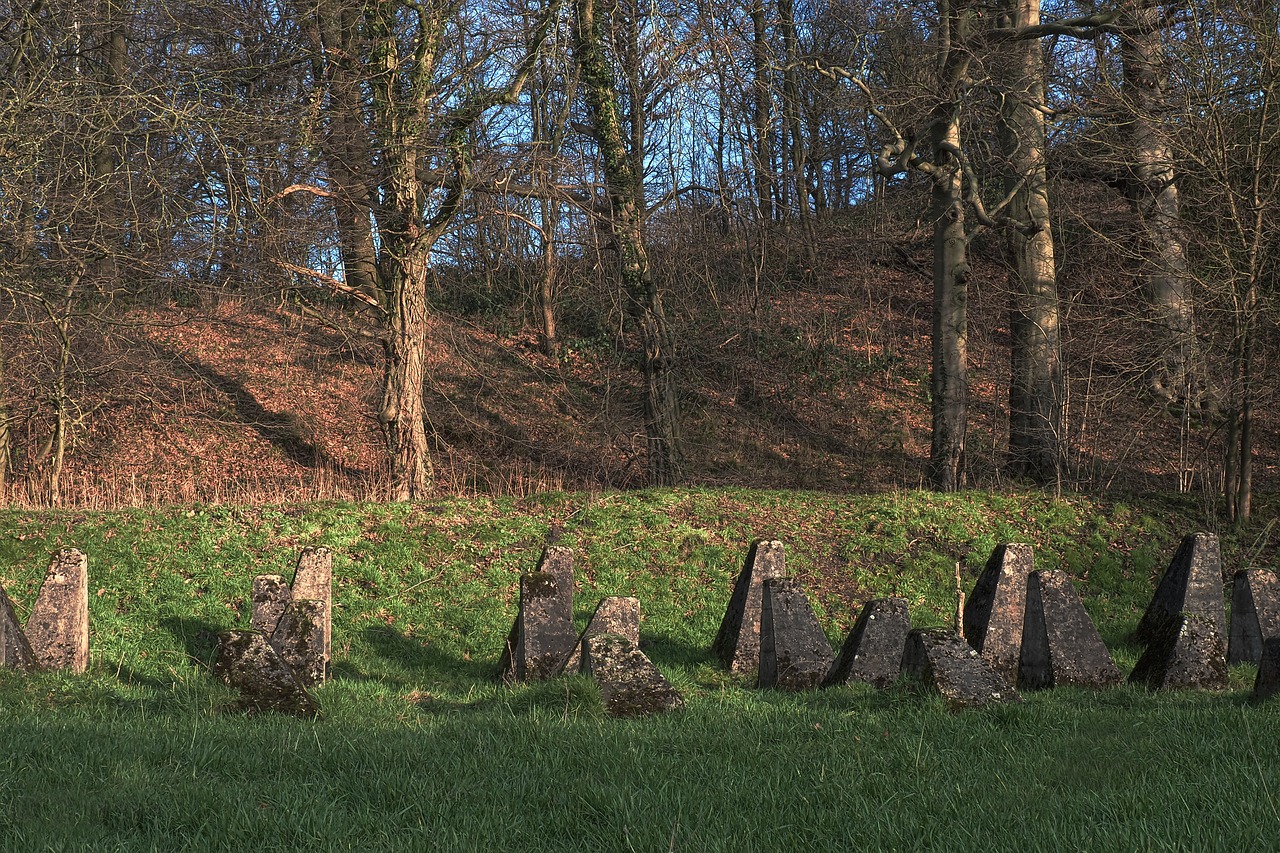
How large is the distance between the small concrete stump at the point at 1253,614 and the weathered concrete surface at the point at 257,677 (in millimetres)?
7335

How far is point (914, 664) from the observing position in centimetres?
635

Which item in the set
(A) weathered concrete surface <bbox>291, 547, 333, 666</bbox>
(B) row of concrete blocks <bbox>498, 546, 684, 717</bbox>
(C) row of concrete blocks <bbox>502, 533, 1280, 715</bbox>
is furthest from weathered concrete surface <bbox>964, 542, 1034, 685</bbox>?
(A) weathered concrete surface <bbox>291, 547, 333, 666</bbox>

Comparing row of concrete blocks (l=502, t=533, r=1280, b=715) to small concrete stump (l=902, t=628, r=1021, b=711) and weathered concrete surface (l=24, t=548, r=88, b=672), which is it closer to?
small concrete stump (l=902, t=628, r=1021, b=711)

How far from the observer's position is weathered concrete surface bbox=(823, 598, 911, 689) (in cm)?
729

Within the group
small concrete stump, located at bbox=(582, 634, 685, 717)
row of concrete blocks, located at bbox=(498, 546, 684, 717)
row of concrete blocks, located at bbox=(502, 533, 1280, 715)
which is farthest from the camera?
row of concrete blocks, located at bbox=(498, 546, 684, 717)

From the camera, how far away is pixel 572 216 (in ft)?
50.0

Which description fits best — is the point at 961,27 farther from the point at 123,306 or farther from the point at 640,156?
the point at 123,306

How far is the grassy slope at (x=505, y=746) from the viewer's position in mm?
3859

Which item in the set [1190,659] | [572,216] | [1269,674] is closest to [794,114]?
[572,216]

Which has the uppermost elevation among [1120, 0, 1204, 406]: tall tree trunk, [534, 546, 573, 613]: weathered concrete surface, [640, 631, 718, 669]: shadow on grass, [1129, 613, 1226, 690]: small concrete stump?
[1120, 0, 1204, 406]: tall tree trunk

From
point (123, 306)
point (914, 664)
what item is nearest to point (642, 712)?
point (914, 664)

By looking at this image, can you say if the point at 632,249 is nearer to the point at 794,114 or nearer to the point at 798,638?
the point at 794,114

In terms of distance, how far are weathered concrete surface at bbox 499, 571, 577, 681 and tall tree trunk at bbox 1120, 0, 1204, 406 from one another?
9227 millimetres

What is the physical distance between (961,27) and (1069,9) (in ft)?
16.9
